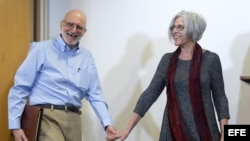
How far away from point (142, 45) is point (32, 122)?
1.10 metres

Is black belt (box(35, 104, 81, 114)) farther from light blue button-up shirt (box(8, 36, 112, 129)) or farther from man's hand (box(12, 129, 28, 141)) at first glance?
man's hand (box(12, 129, 28, 141))

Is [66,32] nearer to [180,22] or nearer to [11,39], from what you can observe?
[11,39]

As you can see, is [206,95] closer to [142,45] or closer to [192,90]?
[192,90]


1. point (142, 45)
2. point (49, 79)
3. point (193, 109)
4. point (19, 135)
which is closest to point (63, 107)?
point (49, 79)

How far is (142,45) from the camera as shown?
2.66 meters

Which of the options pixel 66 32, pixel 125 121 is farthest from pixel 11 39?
pixel 125 121

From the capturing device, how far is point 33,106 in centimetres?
195

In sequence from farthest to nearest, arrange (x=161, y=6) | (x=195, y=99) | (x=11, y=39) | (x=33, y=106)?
(x=161, y=6)
(x=11, y=39)
(x=33, y=106)
(x=195, y=99)

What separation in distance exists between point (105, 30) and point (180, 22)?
1.00 metres

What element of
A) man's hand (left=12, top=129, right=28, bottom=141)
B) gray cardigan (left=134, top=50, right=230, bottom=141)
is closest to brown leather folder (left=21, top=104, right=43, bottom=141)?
man's hand (left=12, top=129, right=28, bottom=141)

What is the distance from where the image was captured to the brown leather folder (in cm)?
191

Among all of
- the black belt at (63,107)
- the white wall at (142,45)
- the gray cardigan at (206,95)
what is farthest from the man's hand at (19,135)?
the white wall at (142,45)

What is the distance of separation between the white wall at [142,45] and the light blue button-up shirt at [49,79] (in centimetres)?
64

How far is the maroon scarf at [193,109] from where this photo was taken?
70.2 inches
